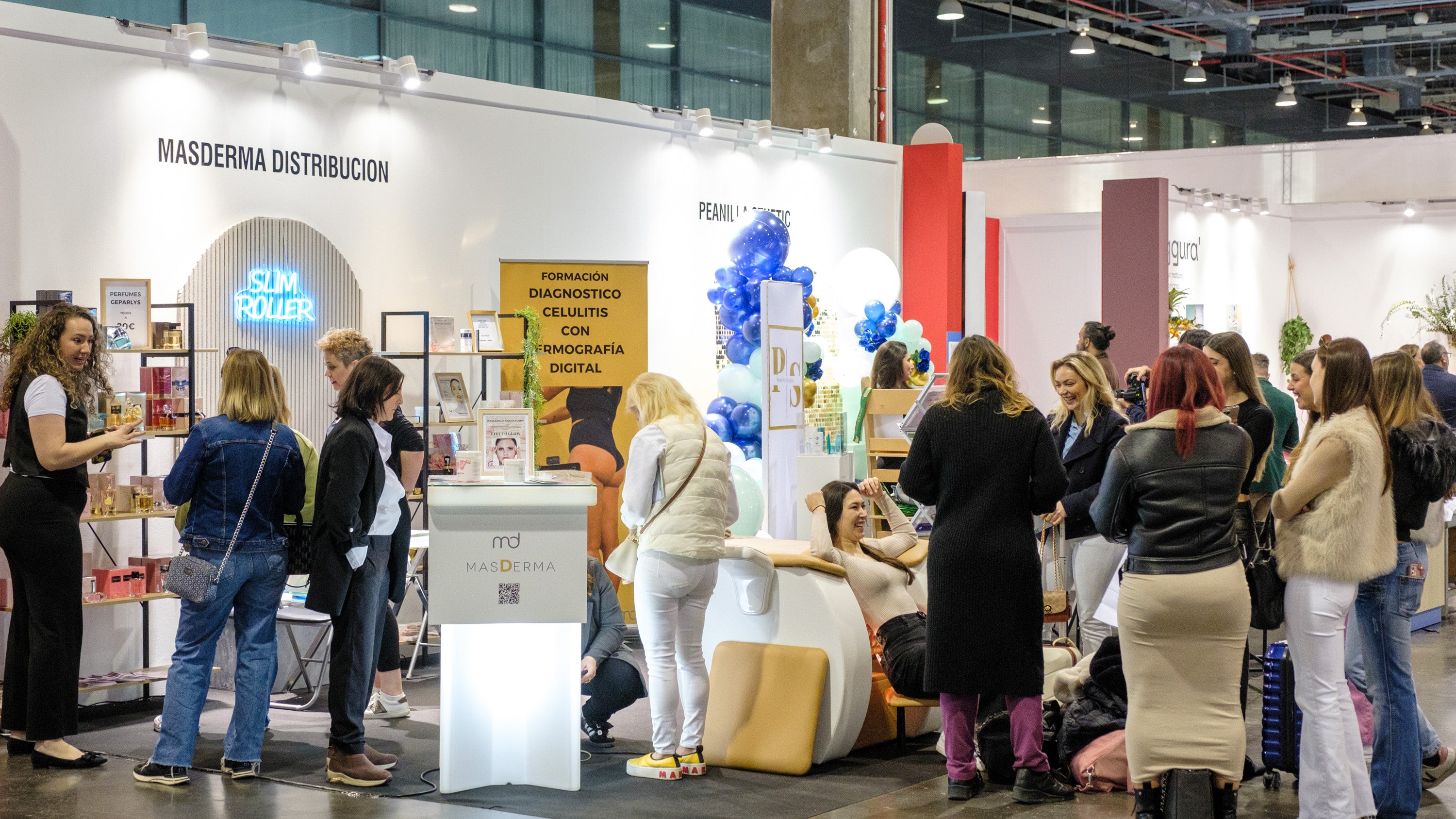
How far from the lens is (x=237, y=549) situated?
15.2 feet

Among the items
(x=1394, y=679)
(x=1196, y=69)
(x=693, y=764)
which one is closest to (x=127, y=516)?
(x=693, y=764)

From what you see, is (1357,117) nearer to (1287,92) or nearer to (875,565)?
(1287,92)

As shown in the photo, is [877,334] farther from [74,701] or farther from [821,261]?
[74,701]

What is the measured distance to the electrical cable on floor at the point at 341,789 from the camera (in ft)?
14.9

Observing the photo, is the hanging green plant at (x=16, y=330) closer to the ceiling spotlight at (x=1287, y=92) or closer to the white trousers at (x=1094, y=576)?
the white trousers at (x=1094, y=576)

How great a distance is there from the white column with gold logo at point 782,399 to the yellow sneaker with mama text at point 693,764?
246cm

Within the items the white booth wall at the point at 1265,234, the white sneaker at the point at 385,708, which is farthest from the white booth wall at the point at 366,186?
the white booth wall at the point at 1265,234

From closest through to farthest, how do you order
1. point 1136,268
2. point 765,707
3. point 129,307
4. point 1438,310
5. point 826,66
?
point 765,707 → point 129,307 → point 826,66 → point 1136,268 → point 1438,310

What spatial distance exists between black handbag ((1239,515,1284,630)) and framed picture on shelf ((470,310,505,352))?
4.11 meters

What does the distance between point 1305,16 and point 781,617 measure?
14.2 metres

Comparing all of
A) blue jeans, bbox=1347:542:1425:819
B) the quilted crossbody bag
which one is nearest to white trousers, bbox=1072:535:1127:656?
blue jeans, bbox=1347:542:1425:819

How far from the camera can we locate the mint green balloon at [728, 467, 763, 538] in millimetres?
7297

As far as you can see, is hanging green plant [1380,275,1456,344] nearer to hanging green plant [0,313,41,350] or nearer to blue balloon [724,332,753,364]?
blue balloon [724,332,753,364]

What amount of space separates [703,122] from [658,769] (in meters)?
5.23
